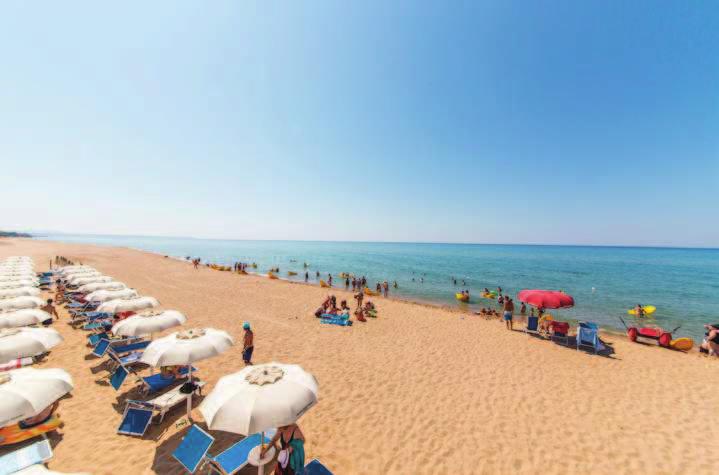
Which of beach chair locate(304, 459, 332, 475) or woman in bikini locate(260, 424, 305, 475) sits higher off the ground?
woman in bikini locate(260, 424, 305, 475)

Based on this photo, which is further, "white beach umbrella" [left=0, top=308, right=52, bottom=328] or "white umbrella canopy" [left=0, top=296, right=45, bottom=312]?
"white umbrella canopy" [left=0, top=296, right=45, bottom=312]

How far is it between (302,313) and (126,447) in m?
12.6

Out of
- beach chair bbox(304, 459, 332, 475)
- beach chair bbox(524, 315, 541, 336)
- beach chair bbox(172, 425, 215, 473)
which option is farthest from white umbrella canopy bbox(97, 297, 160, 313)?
beach chair bbox(524, 315, 541, 336)

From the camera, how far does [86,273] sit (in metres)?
19.5

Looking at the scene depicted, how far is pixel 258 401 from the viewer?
4.32 metres

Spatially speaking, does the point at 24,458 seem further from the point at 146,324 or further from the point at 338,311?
the point at 338,311

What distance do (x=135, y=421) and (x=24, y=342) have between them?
12.5 ft

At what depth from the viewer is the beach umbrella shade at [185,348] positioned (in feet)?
20.0

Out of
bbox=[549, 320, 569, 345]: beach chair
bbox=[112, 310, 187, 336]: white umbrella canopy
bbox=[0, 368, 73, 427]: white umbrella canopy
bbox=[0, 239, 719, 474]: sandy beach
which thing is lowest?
bbox=[0, 239, 719, 474]: sandy beach

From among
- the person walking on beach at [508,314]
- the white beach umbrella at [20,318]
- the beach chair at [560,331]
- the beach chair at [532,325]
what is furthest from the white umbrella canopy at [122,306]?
the beach chair at [560,331]

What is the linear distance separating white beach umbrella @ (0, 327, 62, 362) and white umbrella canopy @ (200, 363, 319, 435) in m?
6.33

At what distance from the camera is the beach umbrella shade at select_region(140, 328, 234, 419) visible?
611cm

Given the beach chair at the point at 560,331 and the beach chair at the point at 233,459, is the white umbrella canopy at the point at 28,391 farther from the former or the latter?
the beach chair at the point at 560,331

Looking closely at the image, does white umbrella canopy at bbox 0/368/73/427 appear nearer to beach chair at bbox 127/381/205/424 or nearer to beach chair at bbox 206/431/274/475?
beach chair at bbox 127/381/205/424
